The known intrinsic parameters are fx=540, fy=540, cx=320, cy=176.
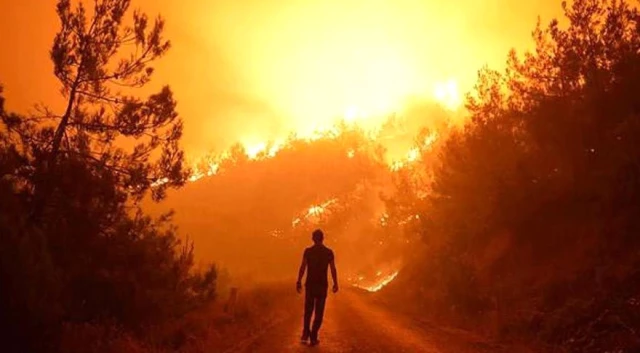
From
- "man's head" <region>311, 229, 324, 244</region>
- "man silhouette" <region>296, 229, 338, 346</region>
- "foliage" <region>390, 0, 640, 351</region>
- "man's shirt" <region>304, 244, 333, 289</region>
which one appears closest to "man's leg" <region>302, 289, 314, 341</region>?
"man silhouette" <region>296, 229, 338, 346</region>

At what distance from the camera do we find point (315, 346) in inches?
522

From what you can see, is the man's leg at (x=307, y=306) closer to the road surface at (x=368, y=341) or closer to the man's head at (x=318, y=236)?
the road surface at (x=368, y=341)

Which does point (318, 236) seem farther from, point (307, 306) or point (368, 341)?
point (368, 341)

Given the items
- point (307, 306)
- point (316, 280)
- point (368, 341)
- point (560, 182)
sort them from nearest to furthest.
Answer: point (316, 280)
point (307, 306)
point (368, 341)
point (560, 182)

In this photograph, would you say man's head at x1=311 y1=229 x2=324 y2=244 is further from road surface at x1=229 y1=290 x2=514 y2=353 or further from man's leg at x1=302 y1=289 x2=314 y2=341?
road surface at x1=229 y1=290 x2=514 y2=353

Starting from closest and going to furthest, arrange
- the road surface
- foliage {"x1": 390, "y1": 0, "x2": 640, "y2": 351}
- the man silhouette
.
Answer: the road surface, the man silhouette, foliage {"x1": 390, "y1": 0, "x2": 640, "y2": 351}

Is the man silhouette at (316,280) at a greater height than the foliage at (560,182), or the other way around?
the foliage at (560,182)

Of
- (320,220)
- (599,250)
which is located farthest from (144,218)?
(320,220)

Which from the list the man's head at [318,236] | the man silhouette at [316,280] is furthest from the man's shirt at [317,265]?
the man's head at [318,236]

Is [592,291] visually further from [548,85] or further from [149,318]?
[149,318]

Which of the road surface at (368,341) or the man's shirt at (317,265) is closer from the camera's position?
the road surface at (368,341)

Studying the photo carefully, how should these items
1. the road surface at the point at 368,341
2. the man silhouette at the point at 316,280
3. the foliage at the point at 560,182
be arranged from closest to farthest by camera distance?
the road surface at the point at 368,341
the man silhouette at the point at 316,280
the foliage at the point at 560,182

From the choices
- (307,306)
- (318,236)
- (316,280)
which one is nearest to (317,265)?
(316,280)

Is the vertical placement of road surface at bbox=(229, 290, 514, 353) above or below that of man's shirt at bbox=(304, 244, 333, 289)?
below
